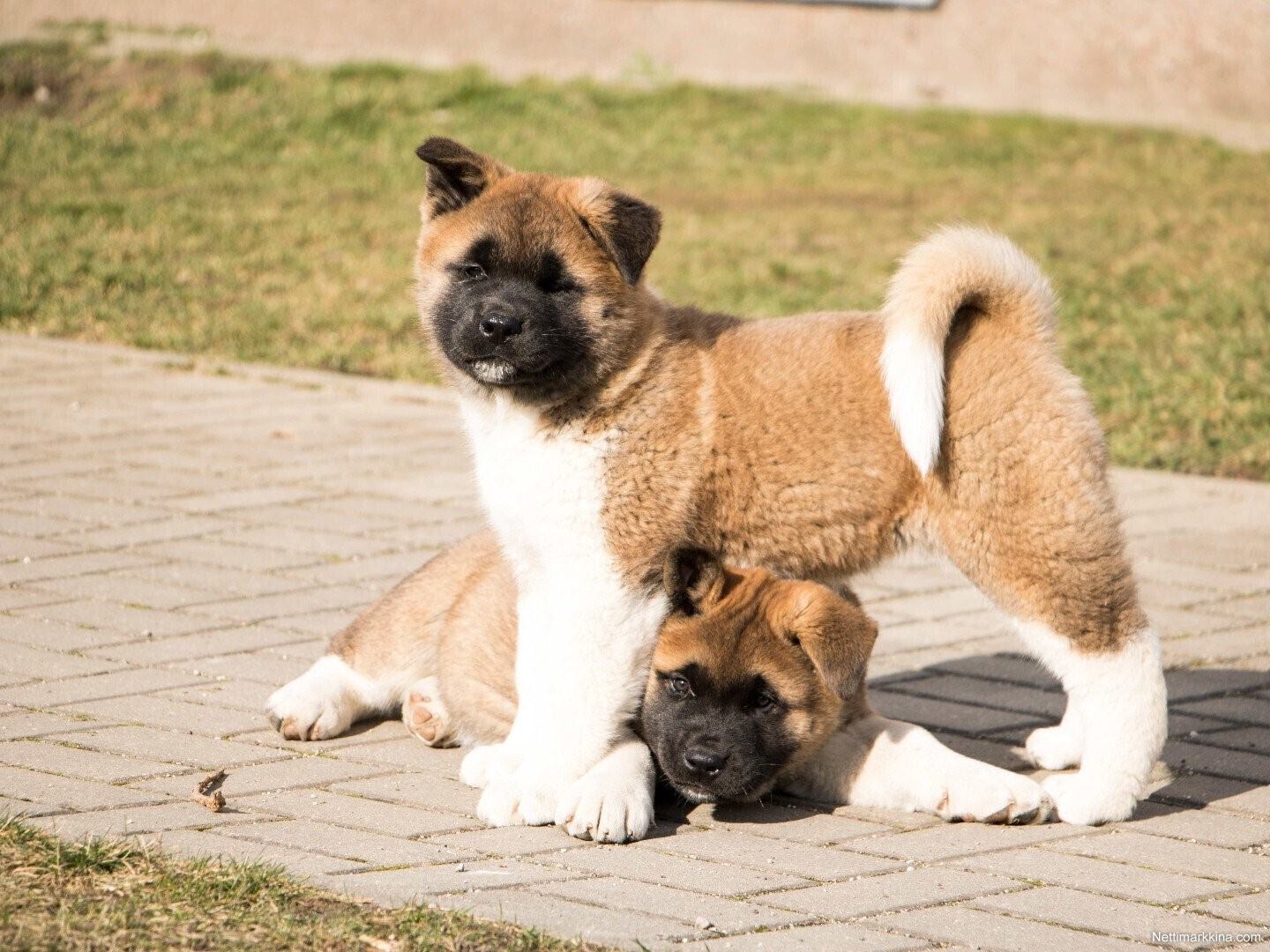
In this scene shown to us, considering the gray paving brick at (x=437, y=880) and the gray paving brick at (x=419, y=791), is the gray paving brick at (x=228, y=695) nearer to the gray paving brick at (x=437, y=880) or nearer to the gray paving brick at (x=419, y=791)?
the gray paving brick at (x=419, y=791)

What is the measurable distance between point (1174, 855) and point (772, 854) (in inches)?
37.9

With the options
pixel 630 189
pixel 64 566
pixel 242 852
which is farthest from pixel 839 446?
pixel 630 189

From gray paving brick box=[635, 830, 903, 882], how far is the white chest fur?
Result: 715 mm

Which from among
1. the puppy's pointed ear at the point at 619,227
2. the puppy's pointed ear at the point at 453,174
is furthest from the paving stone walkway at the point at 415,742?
the puppy's pointed ear at the point at 453,174

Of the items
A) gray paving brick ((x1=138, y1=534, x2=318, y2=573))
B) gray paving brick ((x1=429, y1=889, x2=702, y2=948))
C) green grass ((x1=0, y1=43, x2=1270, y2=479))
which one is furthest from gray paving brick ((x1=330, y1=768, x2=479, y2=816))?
green grass ((x1=0, y1=43, x2=1270, y2=479))

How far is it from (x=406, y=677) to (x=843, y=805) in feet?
4.51

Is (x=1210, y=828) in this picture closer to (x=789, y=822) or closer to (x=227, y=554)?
(x=789, y=822)

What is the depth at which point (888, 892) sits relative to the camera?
12.8 feet

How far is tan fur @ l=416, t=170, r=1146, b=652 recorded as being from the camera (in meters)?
4.39

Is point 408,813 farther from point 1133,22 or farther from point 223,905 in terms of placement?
point 1133,22

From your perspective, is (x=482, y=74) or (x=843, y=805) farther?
(x=482, y=74)

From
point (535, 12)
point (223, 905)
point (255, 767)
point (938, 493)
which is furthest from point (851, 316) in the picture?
point (535, 12)

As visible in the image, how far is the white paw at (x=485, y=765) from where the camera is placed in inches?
176

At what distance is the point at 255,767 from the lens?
15.2ft
